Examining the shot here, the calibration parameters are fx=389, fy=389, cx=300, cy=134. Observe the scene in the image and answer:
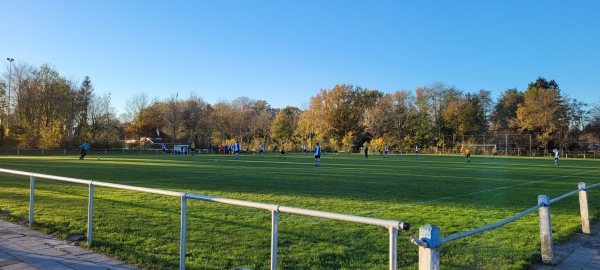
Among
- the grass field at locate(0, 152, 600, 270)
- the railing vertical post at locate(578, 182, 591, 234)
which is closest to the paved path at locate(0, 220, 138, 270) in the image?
the grass field at locate(0, 152, 600, 270)

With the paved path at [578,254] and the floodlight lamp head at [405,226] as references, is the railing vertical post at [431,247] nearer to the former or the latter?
the floodlight lamp head at [405,226]

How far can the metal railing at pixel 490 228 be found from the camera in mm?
3137

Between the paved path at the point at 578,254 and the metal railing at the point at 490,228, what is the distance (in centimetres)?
22

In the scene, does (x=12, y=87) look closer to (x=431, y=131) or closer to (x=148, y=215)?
(x=148, y=215)

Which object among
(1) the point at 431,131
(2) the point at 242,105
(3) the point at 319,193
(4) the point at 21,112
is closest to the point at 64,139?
(4) the point at 21,112

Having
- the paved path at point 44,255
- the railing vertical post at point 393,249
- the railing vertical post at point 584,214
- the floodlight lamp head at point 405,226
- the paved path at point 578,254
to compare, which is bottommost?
the paved path at point 578,254

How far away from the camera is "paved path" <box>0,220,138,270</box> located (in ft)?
16.7

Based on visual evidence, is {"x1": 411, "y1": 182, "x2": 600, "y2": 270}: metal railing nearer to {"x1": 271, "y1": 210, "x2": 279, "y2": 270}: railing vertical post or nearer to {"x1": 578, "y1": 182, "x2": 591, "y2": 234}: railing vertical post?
{"x1": 578, "y1": 182, "x2": 591, "y2": 234}: railing vertical post

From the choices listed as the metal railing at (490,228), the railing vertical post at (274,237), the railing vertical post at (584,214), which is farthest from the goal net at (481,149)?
the railing vertical post at (274,237)

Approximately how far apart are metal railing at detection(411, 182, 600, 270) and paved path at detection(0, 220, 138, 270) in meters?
3.82

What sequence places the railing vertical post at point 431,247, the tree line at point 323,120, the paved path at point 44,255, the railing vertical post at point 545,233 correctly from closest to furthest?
the railing vertical post at point 431,247, the paved path at point 44,255, the railing vertical post at point 545,233, the tree line at point 323,120

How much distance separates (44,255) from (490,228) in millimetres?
5974

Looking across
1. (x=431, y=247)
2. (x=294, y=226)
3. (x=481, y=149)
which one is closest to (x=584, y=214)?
(x=294, y=226)

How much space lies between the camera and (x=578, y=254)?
639 cm
